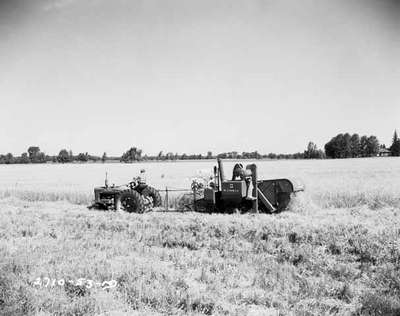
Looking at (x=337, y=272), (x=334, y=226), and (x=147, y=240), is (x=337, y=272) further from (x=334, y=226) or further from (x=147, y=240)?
(x=147, y=240)

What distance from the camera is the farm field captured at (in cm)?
563

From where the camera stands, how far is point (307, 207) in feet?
46.4

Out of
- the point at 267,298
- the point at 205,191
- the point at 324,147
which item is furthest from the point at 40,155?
the point at 267,298

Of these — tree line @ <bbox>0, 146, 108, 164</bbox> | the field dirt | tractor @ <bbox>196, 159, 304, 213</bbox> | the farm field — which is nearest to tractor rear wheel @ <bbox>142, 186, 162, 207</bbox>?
tractor @ <bbox>196, 159, 304, 213</bbox>

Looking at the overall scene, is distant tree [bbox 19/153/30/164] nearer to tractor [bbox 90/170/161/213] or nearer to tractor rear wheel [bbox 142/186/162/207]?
tractor [bbox 90/170/161/213]

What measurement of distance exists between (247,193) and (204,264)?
6.47 metres

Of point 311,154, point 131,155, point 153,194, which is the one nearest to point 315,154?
point 311,154

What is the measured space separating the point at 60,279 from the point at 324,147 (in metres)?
117

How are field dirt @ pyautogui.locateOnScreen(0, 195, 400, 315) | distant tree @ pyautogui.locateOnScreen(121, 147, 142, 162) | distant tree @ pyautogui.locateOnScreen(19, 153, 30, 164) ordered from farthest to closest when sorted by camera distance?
distant tree @ pyautogui.locateOnScreen(19, 153, 30, 164)
distant tree @ pyautogui.locateOnScreen(121, 147, 142, 162)
field dirt @ pyautogui.locateOnScreen(0, 195, 400, 315)

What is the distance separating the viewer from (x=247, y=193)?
13.9 metres

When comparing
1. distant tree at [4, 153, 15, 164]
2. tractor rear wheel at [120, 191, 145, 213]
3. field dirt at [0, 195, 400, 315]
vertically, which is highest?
distant tree at [4, 153, 15, 164]

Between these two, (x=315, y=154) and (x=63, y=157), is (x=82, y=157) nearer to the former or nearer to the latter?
(x=63, y=157)

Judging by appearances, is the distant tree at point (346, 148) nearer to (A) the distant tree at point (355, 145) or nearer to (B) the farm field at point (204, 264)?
(A) the distant tree at point (355, 145)

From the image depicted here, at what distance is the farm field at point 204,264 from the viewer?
5.63 metres
